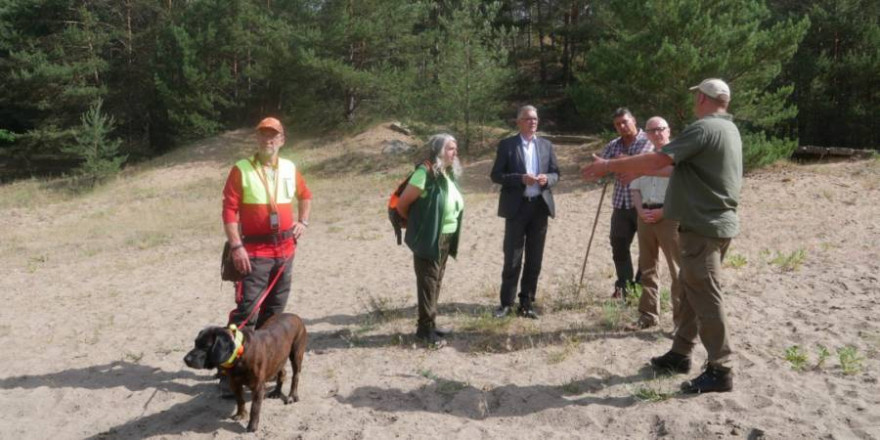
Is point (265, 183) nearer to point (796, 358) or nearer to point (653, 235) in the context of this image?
point (653, 235)

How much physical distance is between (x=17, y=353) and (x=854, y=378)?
22.6ft

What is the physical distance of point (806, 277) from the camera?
648cm

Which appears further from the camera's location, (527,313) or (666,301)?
(666,301)

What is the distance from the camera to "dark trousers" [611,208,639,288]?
584 cm

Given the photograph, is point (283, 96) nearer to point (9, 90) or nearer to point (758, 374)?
point (9, 90)

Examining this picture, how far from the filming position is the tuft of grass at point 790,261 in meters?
6.90

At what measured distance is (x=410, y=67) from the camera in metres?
24.0

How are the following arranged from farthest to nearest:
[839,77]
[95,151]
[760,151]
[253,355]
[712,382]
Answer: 1. [95,151]
2. [839,77]
3. [760,151]
4. [712,382]
5. [253,355]

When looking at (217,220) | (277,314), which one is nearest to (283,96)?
(217,220)

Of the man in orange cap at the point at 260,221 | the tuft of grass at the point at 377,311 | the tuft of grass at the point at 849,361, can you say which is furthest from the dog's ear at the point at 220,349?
the tuft of grass at the point at 849,361

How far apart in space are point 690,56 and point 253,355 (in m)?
11.9

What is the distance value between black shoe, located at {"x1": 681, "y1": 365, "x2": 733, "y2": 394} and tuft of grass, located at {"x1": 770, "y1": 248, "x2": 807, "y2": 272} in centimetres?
363

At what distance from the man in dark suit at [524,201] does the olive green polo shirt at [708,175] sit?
179cm

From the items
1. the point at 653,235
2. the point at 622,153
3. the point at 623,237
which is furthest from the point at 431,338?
the point at 622,153
